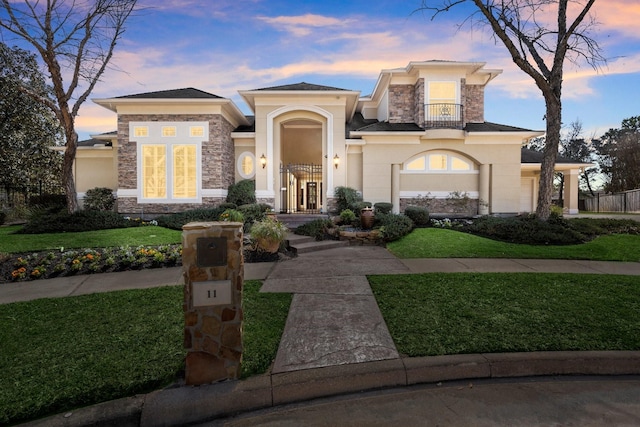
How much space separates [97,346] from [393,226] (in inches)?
325

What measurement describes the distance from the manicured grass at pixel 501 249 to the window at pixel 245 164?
819 centimetres

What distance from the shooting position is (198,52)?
43.0ft

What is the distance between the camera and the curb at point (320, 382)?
2.34 metres

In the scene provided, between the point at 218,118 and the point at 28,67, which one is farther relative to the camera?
the point at 28,67

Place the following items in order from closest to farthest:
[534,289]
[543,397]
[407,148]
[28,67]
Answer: [543,397] → [534,289] → [407,148] → [28,67]

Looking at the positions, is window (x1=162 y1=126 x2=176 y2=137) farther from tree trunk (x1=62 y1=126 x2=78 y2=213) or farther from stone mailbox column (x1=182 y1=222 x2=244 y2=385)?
stone mailbox column (x1=182 y1=222 x2=244 y2=385)

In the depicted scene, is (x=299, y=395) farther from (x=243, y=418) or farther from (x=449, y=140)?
(x=449, y=140)

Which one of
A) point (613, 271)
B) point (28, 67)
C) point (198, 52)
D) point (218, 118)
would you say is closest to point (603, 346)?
point (613, 271)

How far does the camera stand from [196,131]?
13.8 m

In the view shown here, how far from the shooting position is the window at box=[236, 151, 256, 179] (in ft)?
49.2

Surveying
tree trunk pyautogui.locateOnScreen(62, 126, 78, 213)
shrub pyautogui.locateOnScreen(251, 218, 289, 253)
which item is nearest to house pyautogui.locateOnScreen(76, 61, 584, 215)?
tree trunk pyautogui.locateOnScreen(62, 126, 78, 213)

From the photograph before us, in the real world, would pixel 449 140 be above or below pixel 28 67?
below

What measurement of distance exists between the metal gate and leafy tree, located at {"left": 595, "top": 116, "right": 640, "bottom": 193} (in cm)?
3052

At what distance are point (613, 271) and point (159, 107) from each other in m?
15.5
